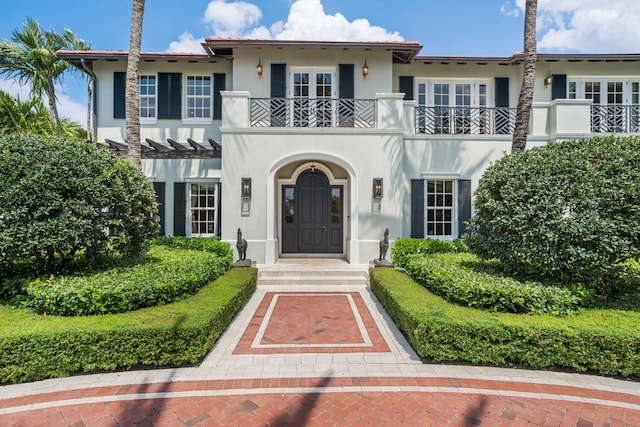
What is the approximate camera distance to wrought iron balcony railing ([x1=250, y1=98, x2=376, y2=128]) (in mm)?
10961

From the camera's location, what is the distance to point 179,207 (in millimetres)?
11484

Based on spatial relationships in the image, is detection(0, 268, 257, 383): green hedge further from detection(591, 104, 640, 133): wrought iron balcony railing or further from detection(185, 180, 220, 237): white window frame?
detection(591, 104, 640, 133): wrought iron balcony railing

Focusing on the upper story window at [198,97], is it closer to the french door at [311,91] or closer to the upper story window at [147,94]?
the upper story window at [147,94]

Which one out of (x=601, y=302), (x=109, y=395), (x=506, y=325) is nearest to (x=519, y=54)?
(x=601, y=302)

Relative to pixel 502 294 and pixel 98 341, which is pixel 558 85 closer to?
pixel 502 294

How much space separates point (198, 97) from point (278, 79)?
129 inches

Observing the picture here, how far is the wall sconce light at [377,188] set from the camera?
33.9 feet

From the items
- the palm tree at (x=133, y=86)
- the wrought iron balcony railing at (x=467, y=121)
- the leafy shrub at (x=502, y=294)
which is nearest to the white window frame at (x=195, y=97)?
the palm tree at (x=133, y=86)

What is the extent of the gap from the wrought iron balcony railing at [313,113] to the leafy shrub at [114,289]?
6.30 metres

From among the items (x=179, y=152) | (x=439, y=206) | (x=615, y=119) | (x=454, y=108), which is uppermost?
(x=454, y=108)

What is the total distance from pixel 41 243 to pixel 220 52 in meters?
9.25

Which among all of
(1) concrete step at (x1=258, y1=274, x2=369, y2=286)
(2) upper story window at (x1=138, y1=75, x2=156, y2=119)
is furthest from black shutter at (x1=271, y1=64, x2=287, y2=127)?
(1) concrete step at (x1=258, y1=274, x2=369, y2=286)

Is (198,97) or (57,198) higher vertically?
(198,97)

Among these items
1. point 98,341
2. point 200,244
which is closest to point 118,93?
point 200,244
